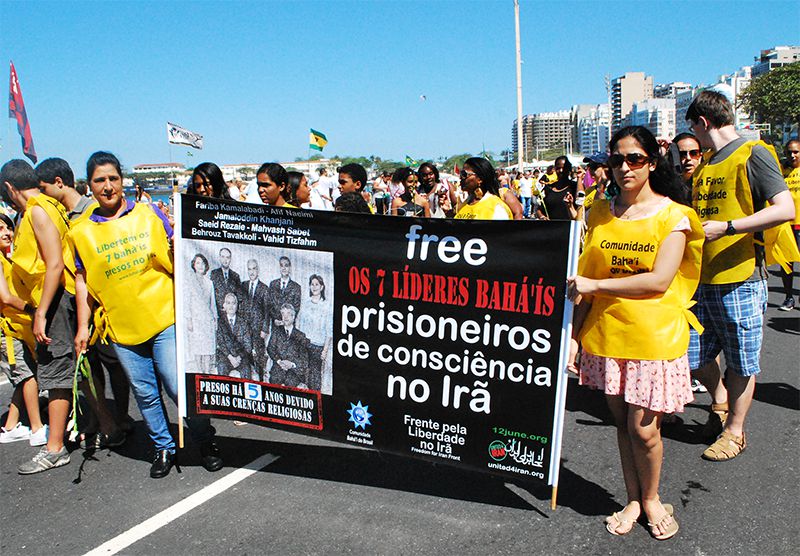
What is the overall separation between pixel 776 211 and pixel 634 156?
1237 millimetres

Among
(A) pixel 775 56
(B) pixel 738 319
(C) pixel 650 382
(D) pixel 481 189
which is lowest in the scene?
(C) pixel 650 382

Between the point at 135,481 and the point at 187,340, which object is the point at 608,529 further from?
the point at 135,481

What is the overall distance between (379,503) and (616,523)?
1.23 meters

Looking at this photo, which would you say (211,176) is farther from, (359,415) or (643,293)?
(643,293)

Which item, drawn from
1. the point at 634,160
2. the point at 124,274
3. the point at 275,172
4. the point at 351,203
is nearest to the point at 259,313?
the point at 124,274

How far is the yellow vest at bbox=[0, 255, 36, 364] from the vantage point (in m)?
4.15

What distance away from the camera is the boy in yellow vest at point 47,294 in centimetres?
385

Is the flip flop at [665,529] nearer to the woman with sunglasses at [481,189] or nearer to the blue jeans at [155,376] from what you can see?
the woman with sunglasses at [481,189]

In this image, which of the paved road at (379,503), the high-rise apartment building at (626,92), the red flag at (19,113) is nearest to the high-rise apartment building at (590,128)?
the high-rise apartment building at (626,92)

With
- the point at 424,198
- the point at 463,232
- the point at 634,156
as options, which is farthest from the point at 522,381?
the point at 424,198

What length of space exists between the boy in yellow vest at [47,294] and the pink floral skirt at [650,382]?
11.3 ft

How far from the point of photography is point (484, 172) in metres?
4.83

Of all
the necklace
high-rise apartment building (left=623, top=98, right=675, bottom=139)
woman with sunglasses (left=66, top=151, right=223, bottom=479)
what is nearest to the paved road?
woman with sunglasses (left=66, top=151, right=223, bottom=479)

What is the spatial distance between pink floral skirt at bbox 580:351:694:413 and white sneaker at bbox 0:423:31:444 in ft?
13.9
